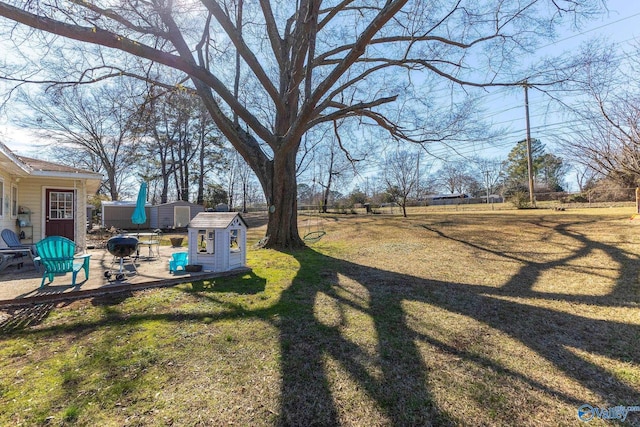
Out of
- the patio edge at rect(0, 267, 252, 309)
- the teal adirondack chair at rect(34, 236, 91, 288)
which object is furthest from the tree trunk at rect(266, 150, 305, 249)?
the teal adirondack chair at rect(34, 236, 91, 288)

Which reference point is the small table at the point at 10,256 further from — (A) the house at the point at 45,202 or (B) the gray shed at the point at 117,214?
(B) the gray shed at the point at 117,214

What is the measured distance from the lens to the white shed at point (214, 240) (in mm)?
5727

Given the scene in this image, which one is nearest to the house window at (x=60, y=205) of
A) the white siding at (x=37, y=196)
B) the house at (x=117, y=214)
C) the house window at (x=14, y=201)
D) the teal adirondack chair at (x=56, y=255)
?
the white siding at (x=37, y=196)

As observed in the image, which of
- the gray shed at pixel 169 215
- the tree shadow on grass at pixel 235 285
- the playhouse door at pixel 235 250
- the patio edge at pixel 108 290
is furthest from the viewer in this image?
the gray shed at pixel 169 215

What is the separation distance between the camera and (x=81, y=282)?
4.88 meters

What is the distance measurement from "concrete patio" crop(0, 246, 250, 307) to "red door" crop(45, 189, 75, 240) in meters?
3.00

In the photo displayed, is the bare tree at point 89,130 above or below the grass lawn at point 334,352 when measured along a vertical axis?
above

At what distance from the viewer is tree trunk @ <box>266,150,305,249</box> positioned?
884 centimetres

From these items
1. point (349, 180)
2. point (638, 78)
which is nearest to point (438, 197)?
point (349, 180)

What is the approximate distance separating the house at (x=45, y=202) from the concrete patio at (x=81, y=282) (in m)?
2.71

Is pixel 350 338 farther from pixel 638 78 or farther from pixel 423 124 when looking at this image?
pixel 638 78

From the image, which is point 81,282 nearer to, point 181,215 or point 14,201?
point 14,201

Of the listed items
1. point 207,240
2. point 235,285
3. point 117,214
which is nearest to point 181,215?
point 117,214

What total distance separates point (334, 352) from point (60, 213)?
34.9 ft
